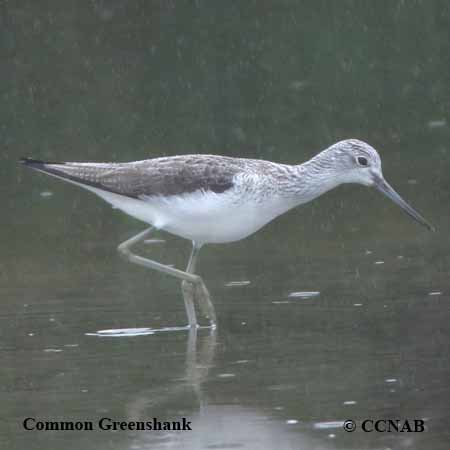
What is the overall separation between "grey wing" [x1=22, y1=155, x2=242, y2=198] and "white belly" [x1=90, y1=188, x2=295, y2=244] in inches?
2.4

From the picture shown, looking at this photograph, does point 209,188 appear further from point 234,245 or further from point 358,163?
point 234,245

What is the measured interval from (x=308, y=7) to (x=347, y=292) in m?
10.9

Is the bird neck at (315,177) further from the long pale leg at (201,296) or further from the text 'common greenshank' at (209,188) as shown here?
the long pale leg at (201,296)

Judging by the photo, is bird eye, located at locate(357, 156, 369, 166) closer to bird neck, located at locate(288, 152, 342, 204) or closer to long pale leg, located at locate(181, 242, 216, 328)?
bird neck, located at locate(288, 152, 342, 204)

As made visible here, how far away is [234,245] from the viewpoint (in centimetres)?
1113

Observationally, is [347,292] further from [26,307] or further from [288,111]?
[288,111]

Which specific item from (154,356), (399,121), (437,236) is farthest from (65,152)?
(154,356)

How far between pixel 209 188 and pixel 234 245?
7.85 feet

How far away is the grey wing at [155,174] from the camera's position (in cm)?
884
